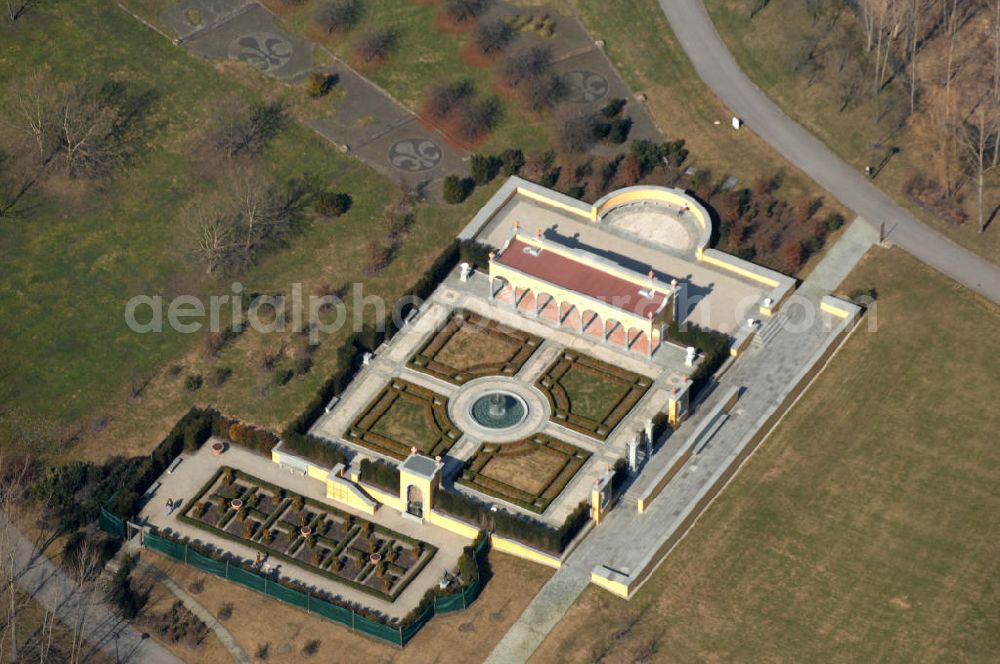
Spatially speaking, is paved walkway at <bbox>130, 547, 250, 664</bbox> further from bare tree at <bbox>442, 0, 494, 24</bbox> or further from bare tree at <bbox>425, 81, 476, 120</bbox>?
bare tree at <bbox>442, 0, 494, 24</bbox>

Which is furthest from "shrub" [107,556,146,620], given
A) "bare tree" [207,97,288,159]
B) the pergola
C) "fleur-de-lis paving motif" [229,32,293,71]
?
"fleur-de-lis paving motif" [229,32,293,71]

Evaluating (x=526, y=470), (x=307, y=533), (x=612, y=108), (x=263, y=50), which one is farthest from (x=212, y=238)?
(x=612, y=108)

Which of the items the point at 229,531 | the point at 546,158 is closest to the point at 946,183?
the point at 546,158

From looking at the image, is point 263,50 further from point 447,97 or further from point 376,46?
point 447,97

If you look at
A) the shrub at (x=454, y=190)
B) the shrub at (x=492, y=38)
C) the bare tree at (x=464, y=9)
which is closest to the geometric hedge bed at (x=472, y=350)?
the shrub at (x=454, y=190)

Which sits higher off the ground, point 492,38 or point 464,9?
point 464,9

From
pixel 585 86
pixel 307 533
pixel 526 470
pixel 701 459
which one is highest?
pixel 585 86
